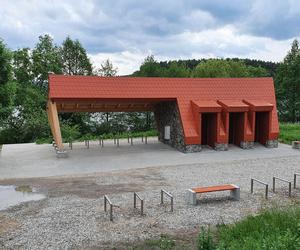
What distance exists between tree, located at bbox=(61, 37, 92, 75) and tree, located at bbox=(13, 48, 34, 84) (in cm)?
352

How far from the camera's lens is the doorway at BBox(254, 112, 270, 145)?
20.8 meters

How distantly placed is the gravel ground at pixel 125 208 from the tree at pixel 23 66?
21.4 m

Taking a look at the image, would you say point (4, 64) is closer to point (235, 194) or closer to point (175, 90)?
point (175, 90)

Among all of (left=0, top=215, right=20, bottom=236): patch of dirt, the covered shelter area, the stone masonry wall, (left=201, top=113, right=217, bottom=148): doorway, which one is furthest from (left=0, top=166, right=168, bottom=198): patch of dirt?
(left=201, top=113, right=217, bottom=148): doorway

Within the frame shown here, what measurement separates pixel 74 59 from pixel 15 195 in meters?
25.8

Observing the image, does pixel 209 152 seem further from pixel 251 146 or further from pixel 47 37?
pixel 47 37

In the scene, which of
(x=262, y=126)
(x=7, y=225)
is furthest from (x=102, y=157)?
(x=262, y=126)

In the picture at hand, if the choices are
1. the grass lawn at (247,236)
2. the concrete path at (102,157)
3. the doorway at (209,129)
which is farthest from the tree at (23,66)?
the grass lawn at (247,236)

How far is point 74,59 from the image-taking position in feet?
117

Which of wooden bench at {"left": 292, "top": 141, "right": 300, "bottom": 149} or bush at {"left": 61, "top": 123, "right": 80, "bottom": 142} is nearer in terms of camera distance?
wooden bench at {"left": 292, "top": 141, "right": 300, "bottom": 149}

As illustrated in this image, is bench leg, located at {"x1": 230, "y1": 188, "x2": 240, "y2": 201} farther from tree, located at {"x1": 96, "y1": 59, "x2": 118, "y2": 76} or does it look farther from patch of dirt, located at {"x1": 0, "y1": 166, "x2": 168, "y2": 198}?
tree, located at {"x1": 96, "y1": 59, "x2": 118, "y2": 76}

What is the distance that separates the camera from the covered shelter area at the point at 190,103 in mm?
18594

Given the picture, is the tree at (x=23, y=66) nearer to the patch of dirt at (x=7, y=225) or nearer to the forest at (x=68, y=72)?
the forest at (x=68, y=72)

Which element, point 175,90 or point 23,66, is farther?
point 23,66
